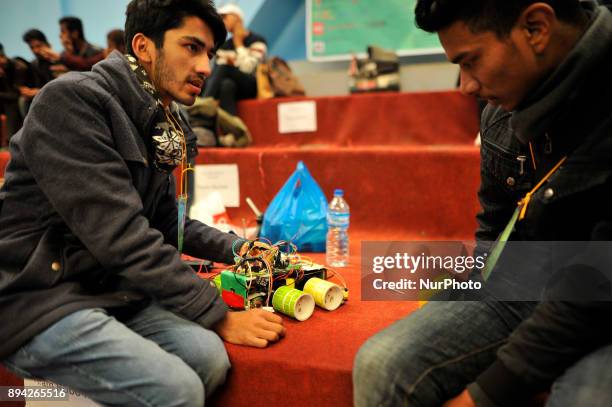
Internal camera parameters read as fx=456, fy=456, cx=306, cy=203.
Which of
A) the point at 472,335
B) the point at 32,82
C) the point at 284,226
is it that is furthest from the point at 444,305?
the point at 32,82

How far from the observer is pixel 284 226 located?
181cm

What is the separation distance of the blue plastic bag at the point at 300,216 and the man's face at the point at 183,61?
768 mm

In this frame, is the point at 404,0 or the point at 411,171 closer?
the point at 411,171

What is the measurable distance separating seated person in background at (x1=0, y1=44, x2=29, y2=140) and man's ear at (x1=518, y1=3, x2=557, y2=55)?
351cm

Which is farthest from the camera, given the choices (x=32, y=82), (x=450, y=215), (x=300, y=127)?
(x=32, y=82)

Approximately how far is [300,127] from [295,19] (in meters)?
1.46

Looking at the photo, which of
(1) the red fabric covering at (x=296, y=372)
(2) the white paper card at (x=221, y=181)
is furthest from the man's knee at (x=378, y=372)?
(2) the white paper card at (x=221, y=181)

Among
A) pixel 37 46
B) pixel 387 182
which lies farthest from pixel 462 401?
pixel 37 46

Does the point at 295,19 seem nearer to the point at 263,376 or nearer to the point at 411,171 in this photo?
the point at 411,171

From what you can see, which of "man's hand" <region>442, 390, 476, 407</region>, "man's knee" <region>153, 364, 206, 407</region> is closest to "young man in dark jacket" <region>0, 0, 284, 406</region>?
"man's knee" <region>153, 364, 206, 407</region>

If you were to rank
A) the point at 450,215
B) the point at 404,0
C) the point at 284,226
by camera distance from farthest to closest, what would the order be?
the point at 404,0 → the point at 450,215 → the point at 284,226

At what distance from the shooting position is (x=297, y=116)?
250 cm

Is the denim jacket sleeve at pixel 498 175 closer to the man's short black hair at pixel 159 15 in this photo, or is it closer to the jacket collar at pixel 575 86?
the jacket collar at pixel 575 86

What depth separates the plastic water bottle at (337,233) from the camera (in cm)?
175
